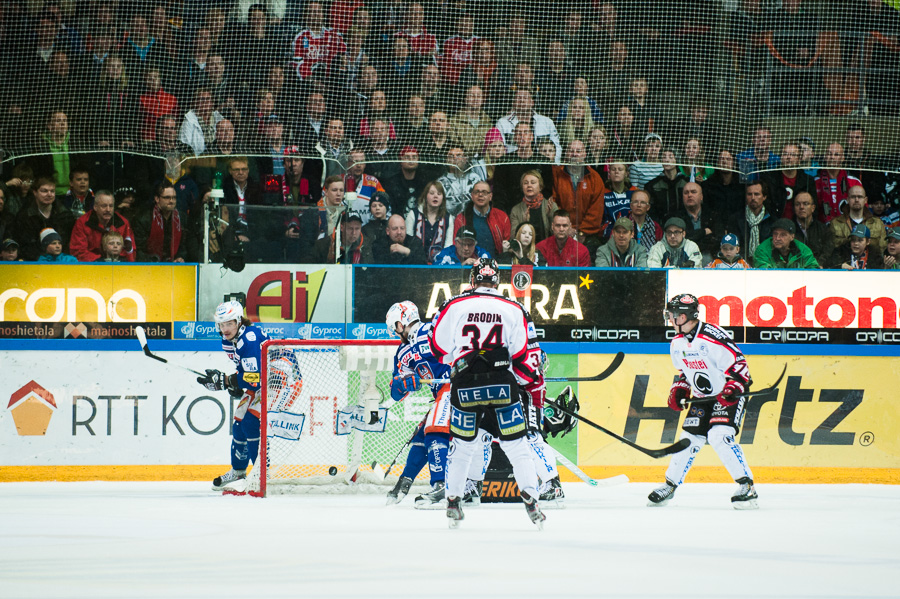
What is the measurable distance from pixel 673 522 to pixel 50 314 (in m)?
4.67

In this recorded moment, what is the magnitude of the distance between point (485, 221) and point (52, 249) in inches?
125

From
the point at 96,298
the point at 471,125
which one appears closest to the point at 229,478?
the point at 96,298

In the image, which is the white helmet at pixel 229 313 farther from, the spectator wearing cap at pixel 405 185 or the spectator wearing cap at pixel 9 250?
the spectator wearing cap at pixel 9 250

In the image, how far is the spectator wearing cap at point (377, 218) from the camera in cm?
761

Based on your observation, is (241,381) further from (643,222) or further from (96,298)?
(643,222)

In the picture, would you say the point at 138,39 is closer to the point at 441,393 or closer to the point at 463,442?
the point at 441,393

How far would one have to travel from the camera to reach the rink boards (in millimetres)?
7273

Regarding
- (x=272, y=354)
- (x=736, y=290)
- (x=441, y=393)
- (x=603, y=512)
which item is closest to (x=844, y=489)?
(x=736, y=290)

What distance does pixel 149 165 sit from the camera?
7664mm

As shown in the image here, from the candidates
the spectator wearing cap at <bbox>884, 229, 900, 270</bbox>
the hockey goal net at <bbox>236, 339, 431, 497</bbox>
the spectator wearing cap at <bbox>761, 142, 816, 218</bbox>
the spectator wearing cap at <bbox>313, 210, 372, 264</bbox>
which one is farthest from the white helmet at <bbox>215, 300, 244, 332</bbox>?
the spectator wearing cap at <bbox>884, 229, 900, 270</bbox>

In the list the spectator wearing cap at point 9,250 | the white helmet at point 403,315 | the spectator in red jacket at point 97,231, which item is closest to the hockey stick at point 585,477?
the white helmet at point 403,315

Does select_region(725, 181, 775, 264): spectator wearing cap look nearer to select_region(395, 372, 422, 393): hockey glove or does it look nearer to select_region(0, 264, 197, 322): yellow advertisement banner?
select_region(395, 372, 422, 393): hockey glove

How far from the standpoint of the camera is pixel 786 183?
25.8ft

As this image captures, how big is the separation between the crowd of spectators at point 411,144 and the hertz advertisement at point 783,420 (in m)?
0.80
